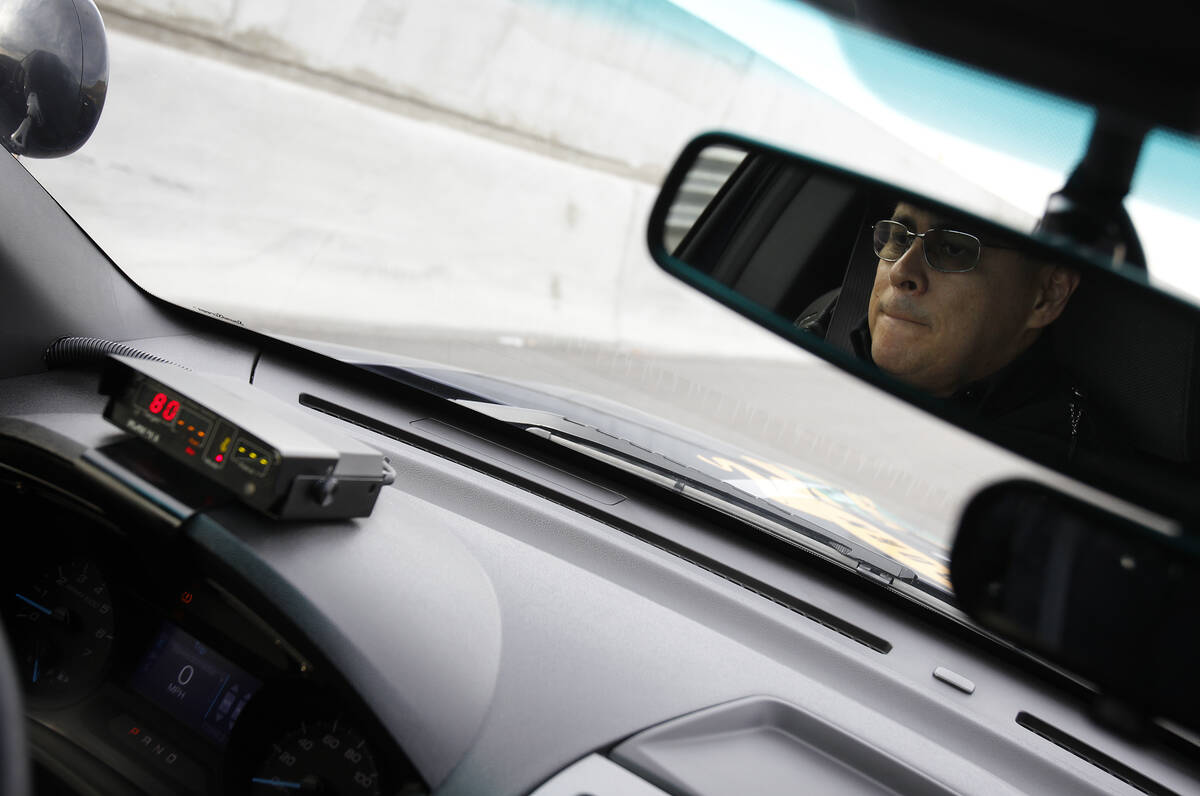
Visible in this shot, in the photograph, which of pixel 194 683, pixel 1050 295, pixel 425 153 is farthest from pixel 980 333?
pixel 425 153

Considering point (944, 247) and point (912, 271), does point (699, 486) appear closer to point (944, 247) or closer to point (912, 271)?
point (912, 271)

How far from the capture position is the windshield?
6.73m

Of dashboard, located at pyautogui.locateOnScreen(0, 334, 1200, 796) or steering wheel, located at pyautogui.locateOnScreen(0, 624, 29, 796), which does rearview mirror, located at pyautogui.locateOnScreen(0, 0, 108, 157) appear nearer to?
dashboard, located at pyautogui.locateOnScreen(0, 334, 1200, 796)

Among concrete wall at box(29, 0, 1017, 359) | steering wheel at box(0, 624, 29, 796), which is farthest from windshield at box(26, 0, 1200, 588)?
steering wheel at box(0, 624, 29, 796)

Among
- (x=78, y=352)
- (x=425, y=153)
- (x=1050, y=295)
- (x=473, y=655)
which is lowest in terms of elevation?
(x=473, y=655)

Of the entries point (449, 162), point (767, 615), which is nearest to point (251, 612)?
point (767, 615)

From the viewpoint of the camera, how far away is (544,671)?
2092 millimetres

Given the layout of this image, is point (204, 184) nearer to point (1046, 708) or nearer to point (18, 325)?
point (18, 325)

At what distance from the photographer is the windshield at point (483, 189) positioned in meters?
6.73

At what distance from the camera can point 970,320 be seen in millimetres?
1923

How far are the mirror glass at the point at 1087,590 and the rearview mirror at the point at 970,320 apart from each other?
0.26 metres

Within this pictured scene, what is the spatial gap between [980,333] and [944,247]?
7.0 inches

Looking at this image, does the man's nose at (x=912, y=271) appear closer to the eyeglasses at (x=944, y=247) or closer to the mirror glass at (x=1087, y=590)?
the eyeglasses at (x=944, y=247)

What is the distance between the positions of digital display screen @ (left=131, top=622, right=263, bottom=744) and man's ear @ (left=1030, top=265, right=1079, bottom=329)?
177 cm
